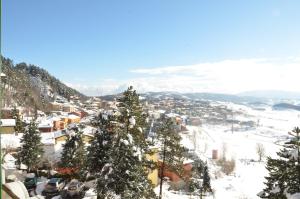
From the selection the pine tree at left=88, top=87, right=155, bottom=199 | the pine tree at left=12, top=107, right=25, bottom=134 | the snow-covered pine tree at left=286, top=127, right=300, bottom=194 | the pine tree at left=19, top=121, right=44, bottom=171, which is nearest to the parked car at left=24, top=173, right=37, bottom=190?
the pine tree at left=19, top=121, right=44, bottom=171

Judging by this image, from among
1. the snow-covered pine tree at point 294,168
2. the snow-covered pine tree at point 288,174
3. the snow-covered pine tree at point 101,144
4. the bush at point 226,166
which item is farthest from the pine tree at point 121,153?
the bush at point 226,166

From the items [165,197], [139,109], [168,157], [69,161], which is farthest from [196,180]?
[139,109]

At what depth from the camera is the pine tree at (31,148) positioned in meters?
48.5

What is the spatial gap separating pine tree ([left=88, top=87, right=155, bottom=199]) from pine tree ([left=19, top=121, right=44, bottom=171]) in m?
22.2

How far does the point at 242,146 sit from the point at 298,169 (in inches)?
5743

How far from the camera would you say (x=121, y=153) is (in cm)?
2562

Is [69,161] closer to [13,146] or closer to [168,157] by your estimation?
[168,157]

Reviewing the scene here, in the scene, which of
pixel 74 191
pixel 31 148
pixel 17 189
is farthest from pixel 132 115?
pixel 31 148

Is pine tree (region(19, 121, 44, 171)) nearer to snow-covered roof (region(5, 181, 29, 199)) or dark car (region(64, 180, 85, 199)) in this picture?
dark car (region(64, 180, 85, 199))

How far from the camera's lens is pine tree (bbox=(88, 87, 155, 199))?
2580 cm

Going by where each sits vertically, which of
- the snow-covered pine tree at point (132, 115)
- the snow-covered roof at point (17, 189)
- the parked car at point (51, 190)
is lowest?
the parked car at point (51, 190)

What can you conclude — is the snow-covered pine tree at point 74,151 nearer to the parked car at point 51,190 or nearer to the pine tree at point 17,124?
the parked car at point 51,190

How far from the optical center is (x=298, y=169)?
18.5 meters

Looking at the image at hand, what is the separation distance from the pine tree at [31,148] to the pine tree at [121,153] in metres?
22.2
